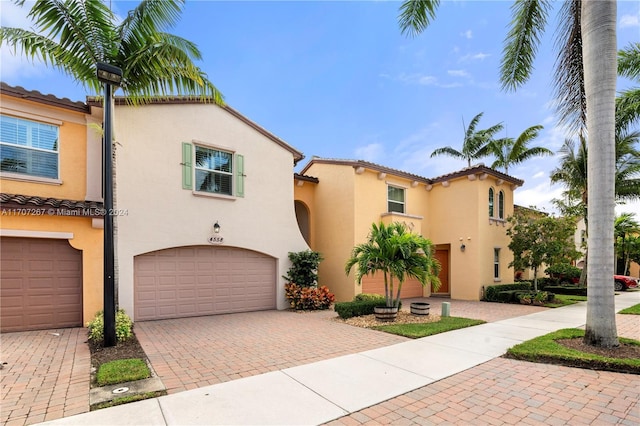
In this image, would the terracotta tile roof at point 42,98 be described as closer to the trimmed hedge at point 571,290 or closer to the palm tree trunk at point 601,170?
the palm tree trunk at point 601,170

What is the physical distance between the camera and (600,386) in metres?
4.98

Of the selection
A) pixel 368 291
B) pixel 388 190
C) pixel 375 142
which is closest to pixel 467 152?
pixel 375 142

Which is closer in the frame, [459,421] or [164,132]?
[459,421]

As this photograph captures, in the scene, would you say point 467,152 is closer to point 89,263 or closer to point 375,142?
point 375,142

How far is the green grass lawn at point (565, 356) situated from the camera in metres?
5.61

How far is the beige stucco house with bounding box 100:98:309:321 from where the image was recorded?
988cm

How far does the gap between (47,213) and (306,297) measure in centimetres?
816

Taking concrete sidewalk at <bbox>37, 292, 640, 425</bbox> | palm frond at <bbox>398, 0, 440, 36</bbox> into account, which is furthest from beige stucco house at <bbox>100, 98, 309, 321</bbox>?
concrete sidewalk at <bbox>37, 292, 640, 425</bbox>

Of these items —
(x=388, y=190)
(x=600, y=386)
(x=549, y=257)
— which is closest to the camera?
(x=600, y=386)

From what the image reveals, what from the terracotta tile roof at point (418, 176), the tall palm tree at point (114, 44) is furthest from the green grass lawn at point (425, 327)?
the tall palm tree at point (114, 44)

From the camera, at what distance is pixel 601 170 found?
662 centimetres

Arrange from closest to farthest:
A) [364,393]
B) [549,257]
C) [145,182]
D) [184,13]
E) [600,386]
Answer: [364,393] < [600,386] < [184,13] < [145,182] < [549,257]

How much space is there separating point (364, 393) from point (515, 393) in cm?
221

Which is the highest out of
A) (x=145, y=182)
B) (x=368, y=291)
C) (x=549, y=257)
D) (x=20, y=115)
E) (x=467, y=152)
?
(x=467, y=152)
